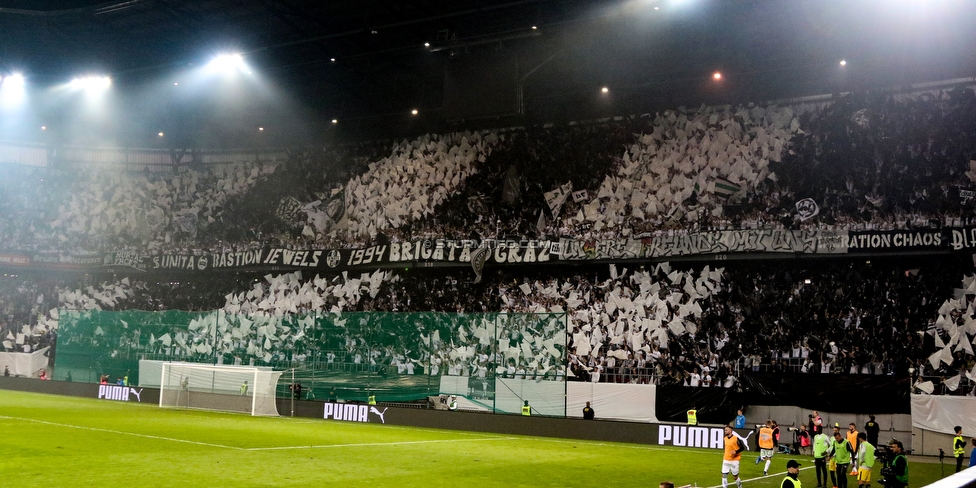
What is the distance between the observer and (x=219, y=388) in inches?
1303

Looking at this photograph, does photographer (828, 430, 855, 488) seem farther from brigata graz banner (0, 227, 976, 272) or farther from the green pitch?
brigata graz banner (0, 227, 976, 272)

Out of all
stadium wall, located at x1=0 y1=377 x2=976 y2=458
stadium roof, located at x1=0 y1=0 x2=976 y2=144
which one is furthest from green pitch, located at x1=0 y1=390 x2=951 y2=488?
stadium roof, located at x1=0 y1=0 x2=976 y2=144

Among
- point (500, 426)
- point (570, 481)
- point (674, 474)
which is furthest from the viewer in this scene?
point (500, 426)

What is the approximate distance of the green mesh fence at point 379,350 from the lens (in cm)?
2705

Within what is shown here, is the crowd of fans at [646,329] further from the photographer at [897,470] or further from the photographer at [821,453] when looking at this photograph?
the photographer at [897,470]

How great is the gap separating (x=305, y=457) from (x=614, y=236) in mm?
18694

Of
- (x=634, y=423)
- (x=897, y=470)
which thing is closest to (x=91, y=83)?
(x=634, y=423)

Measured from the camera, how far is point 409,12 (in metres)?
32.4

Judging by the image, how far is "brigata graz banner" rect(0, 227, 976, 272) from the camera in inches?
1088

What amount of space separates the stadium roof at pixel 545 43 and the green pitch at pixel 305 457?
14.7 meters

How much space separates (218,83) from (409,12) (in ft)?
51.2

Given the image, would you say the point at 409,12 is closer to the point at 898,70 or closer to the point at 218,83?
the point at 218,83

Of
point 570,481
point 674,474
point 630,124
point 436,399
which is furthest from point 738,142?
point 570,481

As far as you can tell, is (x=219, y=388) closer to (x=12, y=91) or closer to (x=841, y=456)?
(x=841, y=456)
